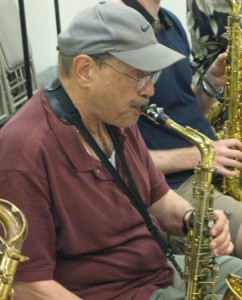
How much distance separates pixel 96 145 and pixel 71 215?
204mm

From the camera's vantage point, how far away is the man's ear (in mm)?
1590

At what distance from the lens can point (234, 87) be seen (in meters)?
2.52

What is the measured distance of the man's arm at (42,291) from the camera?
1.55 metres

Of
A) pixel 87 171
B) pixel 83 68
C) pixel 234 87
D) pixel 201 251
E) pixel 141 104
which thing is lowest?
pixel 201 251

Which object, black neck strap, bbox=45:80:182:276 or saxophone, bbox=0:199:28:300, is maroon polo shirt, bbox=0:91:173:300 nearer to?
black neck strap, bbox=45:80:182:276

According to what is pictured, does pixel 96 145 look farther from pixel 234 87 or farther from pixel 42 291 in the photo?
pixel 234 87

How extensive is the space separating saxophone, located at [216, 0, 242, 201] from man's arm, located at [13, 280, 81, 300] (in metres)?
1.09

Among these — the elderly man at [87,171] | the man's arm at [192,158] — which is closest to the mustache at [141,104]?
the elderly man at [87,171]

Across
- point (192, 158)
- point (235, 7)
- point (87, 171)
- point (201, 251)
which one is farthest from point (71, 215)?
point (235, 7)

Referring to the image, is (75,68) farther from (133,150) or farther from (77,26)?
(133,150)

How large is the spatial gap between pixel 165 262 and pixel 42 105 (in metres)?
0.58

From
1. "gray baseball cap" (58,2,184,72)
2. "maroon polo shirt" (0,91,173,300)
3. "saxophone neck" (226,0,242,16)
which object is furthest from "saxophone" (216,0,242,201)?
"gray baseball cap" (58,2,184,72)

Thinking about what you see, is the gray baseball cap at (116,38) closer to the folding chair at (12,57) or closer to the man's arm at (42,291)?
the man's arm at (42,291)

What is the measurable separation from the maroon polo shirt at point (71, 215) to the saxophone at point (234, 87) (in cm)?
77
